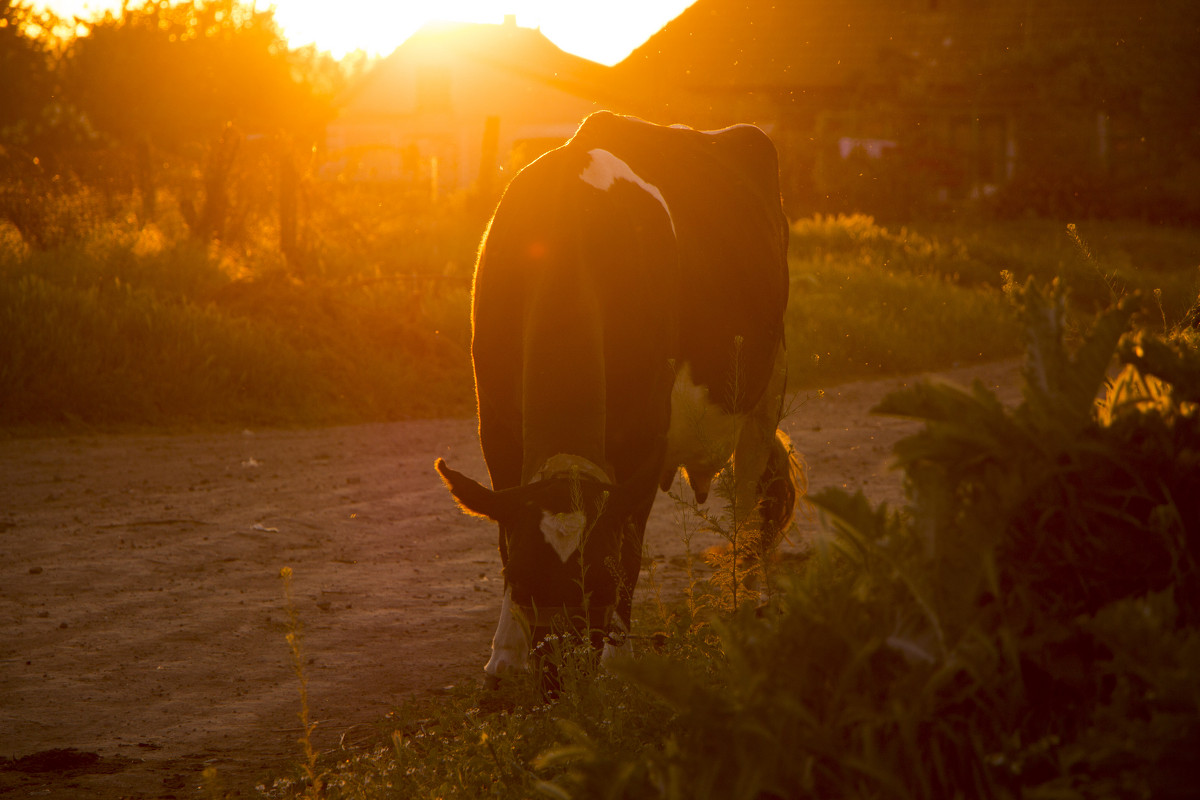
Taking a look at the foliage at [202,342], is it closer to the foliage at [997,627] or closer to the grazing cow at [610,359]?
the grazing cow at [610,359]

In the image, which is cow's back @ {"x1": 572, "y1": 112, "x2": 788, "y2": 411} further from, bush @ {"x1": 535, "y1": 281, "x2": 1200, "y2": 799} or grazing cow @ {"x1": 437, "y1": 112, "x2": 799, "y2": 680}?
bush @ {"x1": 535, "y1": 281, "x2": 1200, "y2": 799}

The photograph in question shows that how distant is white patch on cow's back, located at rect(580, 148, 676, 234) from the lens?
4.31 meters

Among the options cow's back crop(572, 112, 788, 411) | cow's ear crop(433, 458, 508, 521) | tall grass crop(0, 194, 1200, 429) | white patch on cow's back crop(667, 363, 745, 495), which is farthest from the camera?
tall grass crop(0, 194, 1200, 429)

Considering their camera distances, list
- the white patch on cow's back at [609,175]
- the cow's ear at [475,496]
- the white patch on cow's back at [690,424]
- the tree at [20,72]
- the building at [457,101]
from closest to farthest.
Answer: the cow's ear at [475,496]
the white patch on cow's back at [609,175]
the white patch on cow's back at [690,424]
the tree at [20,72]
the building at [457,101]

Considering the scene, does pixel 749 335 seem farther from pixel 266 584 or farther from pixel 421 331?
pixel 421 331

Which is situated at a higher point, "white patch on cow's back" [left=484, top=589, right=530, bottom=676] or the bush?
the bush

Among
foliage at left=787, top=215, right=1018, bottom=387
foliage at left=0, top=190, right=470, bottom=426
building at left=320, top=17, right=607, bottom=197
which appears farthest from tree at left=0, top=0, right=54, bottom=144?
foliage at left=787, top=215, right=1018, bottom=387

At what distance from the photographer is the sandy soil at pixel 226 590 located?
373 cm

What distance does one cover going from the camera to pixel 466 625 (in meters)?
4.99

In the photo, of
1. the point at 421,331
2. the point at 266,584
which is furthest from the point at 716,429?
the point at 421,331

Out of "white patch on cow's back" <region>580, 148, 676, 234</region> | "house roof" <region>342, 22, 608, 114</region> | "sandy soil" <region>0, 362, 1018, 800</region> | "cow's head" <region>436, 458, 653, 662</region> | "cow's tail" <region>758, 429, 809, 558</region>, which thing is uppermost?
"house roof" <region>342, 22, 608, 114</region>

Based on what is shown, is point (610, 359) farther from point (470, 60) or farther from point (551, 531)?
point (470, 60)

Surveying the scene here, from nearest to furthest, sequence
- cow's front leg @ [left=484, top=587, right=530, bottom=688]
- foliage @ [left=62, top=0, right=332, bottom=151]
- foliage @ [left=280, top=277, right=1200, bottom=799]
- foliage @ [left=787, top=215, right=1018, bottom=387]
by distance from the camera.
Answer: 1. foliage @ [left=280, top=277, right=1200, bottom=799]
2. cow's front leg @ [left=484, top=587, right=530, bottom=688]
3. foliage @ [left=787, top=215, right=1018, bottom=387]
4. foliage @ [left=62, top=0, right=332, bottom=151]

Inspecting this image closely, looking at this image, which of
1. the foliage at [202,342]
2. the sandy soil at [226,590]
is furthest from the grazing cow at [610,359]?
the foliage at [202,342]
